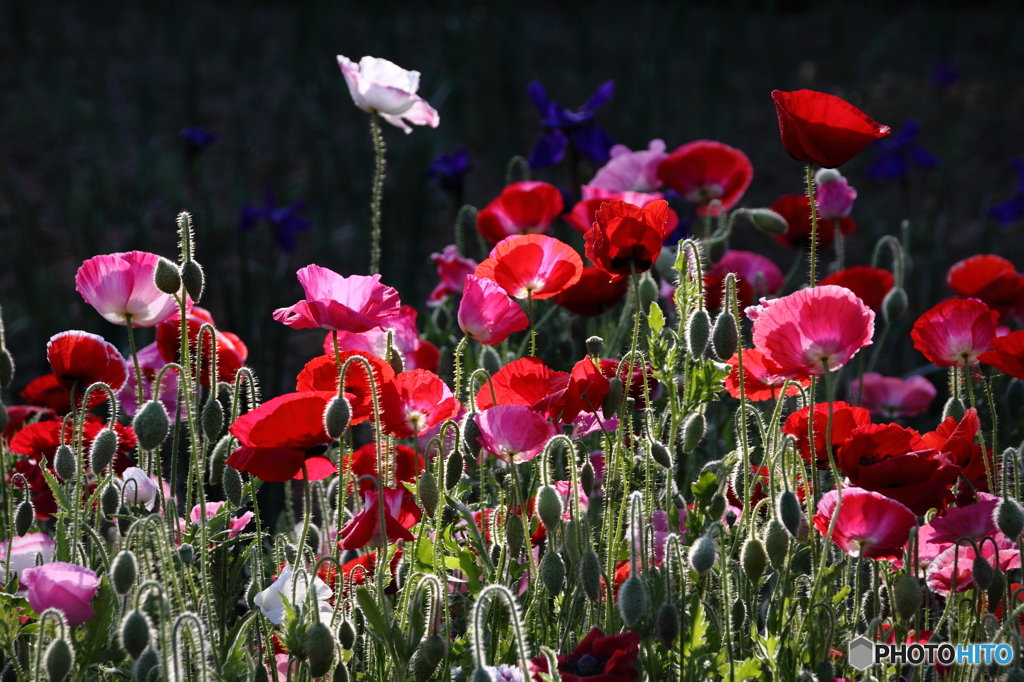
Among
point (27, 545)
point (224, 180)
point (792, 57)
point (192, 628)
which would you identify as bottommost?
point (192, 628)

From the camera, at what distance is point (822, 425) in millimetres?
1495

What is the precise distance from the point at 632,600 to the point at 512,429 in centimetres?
28

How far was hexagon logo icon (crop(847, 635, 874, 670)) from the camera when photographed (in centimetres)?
136

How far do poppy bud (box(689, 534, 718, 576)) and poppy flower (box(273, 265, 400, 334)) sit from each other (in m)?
0.51

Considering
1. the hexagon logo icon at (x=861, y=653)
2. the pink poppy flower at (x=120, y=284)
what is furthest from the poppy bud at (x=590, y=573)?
the pink poppy flower at (x=120, y=284)

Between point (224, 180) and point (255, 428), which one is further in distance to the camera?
point (224, 180)

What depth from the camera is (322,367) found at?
1543mm

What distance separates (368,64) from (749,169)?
935 millimetres

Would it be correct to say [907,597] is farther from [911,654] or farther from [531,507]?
[531,507]

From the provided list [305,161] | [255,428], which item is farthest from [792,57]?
[255,428]

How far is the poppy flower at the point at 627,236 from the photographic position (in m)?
1.54

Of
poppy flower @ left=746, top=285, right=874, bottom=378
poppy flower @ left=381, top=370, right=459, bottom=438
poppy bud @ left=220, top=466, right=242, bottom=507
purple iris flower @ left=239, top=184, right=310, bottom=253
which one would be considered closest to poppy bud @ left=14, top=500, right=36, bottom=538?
poppy bud @ left=220, top=466, right=242, bottom=507

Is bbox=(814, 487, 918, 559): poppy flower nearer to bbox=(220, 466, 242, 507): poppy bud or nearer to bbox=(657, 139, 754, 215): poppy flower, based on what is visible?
bbox=(220, 466, 242, 507): poppy bud

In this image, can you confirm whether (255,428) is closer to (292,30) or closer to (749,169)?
(749,169)
